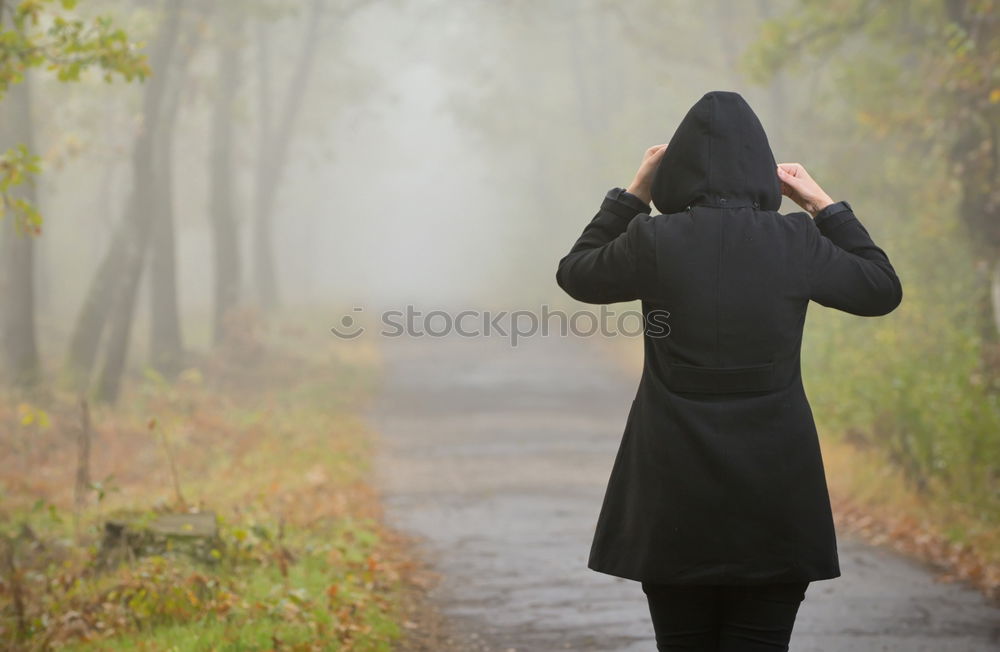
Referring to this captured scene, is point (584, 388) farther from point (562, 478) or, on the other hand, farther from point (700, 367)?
point (700, 367)

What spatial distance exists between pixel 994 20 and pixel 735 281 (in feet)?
30.9

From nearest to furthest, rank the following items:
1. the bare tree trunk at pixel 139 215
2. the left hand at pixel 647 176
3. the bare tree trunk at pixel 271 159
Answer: the left hand at pixel 647 176
the bare tree trunk at pixel 139 215
the bare tree trunk at pixel 271 159

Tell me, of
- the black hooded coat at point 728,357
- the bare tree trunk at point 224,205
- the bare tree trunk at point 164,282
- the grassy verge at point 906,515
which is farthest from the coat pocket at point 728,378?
the bare tree trunk at point 224,205

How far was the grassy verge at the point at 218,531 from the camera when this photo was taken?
20.4 feet

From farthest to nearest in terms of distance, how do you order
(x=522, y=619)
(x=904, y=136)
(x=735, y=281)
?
(x=904, y=136) < (x=522, y=619) < (x=735, y=281)

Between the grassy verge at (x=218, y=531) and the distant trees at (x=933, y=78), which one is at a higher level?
the distant trees at (x=933, y=78)

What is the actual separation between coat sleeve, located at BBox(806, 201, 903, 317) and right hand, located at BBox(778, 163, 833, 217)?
180mm

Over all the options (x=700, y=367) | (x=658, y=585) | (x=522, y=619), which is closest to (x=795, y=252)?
(x=700, y=367)

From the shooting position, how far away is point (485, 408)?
1783cm

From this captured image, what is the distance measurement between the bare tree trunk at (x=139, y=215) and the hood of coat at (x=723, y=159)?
559 inches

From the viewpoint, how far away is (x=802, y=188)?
375 centimetres

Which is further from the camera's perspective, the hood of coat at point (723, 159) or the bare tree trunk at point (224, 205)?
the bare tree trunk at point (224, 205)

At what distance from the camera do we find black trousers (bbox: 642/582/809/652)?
351 cm

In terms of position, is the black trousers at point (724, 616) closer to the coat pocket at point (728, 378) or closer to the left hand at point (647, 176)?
the coat pocket at point (728, 378)
